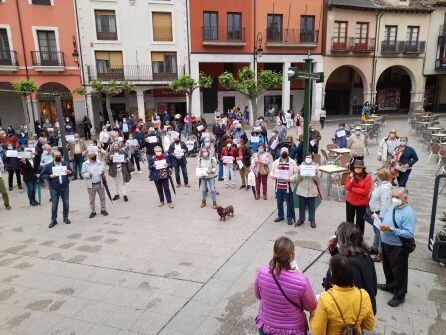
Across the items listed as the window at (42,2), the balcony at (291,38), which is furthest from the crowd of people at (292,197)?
the balcony at (291,38)

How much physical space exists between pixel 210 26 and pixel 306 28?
805 centimetres

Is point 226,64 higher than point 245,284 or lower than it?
higher

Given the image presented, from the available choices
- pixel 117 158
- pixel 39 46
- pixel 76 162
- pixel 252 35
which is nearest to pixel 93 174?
pixel 117 158

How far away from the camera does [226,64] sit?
29.6 metres

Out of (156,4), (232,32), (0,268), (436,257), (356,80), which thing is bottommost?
(0,268)

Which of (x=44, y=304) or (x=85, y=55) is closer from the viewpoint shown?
(x=44, y=304)

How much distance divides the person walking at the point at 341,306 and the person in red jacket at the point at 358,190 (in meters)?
3.70

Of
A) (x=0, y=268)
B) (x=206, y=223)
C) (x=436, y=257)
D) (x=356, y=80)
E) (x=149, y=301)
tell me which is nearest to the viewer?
(x=149, y=301)

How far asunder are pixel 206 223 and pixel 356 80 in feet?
97.8

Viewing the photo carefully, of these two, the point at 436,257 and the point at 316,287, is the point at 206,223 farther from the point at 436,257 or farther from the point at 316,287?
the point at 436,257

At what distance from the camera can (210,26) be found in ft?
87.7

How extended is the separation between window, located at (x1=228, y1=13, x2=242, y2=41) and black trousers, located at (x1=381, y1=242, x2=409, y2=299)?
25041mm

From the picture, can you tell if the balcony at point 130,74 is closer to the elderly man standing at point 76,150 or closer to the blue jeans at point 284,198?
the elderly man standing at point 76,150

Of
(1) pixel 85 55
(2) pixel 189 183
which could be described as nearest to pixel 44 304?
(2) pixel 189 183
